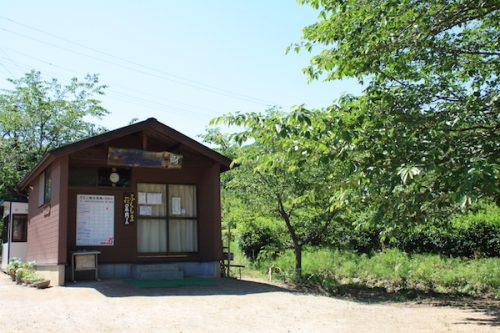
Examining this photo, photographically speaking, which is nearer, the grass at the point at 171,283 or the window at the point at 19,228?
the grass at the point at 171,283

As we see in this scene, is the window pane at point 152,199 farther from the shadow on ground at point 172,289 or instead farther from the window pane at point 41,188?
the window pane at point 41,188

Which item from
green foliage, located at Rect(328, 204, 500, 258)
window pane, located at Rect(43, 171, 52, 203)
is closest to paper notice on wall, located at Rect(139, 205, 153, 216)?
window pane, located at Rect(43, 171, 52, 203)

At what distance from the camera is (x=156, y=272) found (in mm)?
12070

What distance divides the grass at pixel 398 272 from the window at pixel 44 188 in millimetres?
6894

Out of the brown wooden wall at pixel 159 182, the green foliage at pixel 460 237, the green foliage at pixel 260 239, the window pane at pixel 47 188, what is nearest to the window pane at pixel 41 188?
the window pane at pixel 47 188

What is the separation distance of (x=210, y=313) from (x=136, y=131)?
19.0 ft

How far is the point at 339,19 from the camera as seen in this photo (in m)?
6.79

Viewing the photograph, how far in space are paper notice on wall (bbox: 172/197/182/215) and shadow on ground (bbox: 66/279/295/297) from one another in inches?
100

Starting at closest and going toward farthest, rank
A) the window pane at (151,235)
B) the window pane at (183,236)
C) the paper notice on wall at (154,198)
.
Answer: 1. the window pane at (151,235)
2. the paper notice on wall at (154,198)
3. the window pane at (183,236)

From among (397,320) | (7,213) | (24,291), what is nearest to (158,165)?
(24,291)

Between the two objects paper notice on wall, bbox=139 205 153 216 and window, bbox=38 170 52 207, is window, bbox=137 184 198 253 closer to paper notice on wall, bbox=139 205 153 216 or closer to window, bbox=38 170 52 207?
paper notice on wall, bbox=139 205 153 216

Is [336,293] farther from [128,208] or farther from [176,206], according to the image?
[128,208]

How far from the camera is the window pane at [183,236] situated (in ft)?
43.7

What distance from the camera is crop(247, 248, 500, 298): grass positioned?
13166mm
